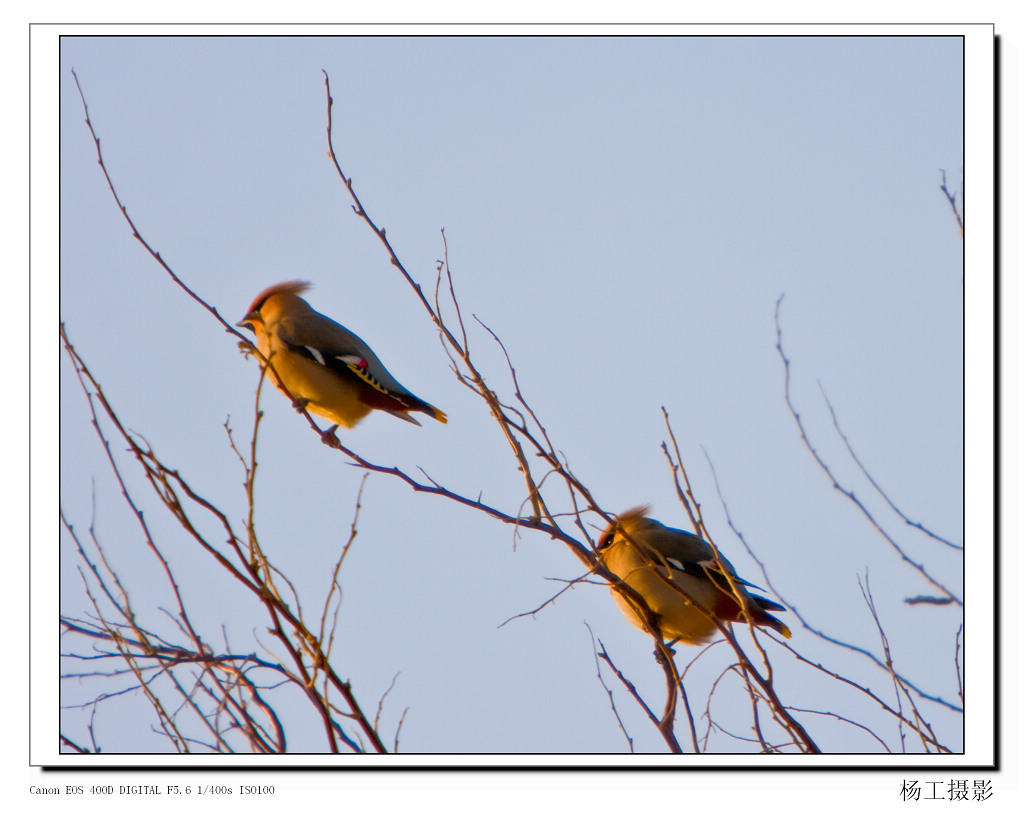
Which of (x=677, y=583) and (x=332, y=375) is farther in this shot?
(x=332, y=375)

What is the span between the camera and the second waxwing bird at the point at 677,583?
15.1ft

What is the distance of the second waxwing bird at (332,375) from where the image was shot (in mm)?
5383

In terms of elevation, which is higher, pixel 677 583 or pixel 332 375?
pixel 332 375

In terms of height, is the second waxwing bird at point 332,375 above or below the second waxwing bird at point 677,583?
above

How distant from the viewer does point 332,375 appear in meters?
5.41

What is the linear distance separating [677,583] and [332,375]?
1831 millimetres

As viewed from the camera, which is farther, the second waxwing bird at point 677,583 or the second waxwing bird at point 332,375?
the second waxwing bird at point 332,375

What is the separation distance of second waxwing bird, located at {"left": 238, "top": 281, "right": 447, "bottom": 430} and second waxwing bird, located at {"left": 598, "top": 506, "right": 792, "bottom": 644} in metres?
1.08

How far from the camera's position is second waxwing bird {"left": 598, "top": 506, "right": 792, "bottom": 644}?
461 cm

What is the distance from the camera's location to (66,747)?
10.3 feet

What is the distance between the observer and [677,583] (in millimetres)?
4793

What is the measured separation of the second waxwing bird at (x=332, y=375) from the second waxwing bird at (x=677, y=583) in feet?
3.53
